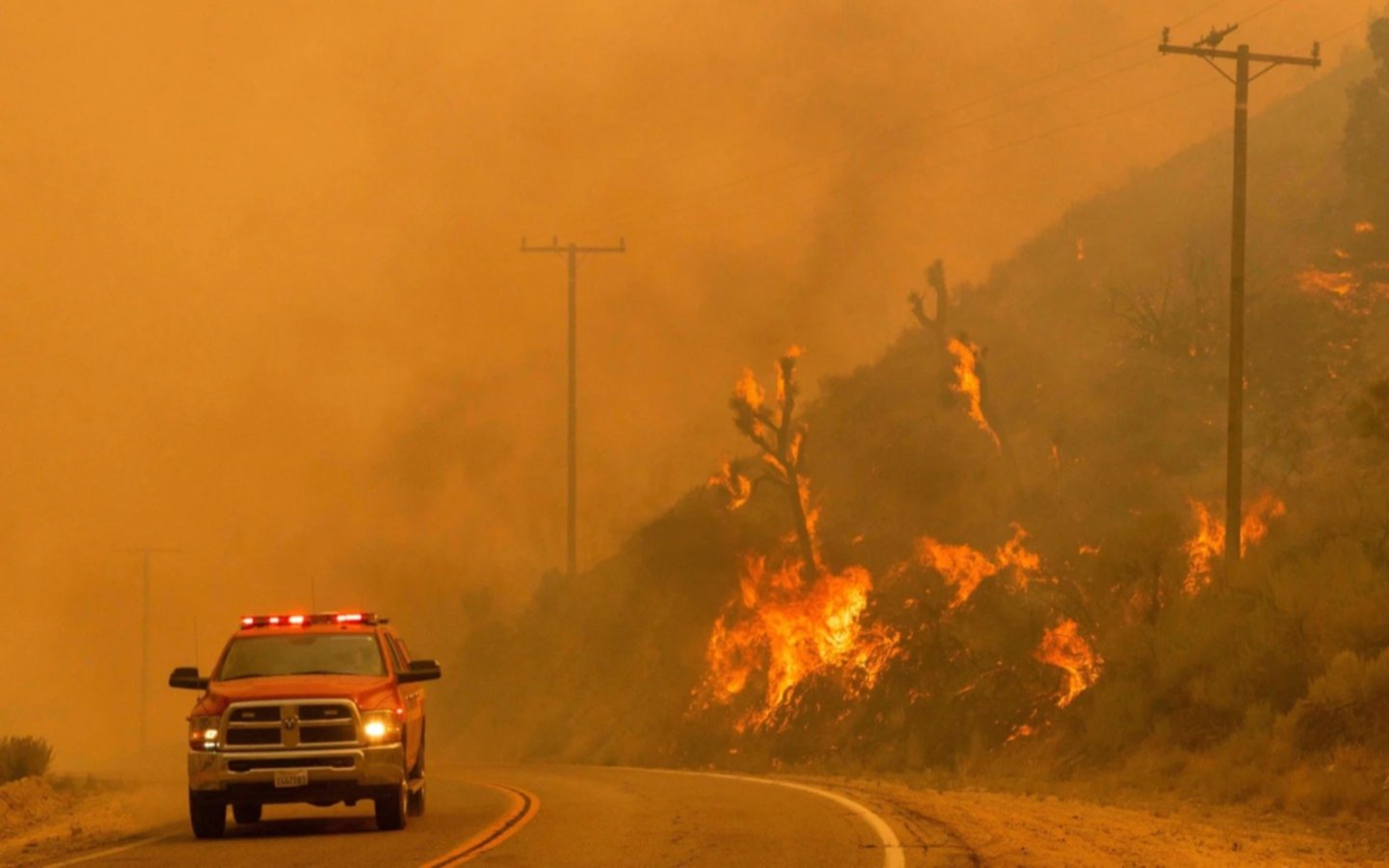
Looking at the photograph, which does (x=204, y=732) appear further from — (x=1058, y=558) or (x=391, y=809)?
(x=1058, y=558)

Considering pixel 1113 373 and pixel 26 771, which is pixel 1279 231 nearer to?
pixel 1113 373

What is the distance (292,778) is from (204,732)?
0.95m

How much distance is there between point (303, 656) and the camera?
19.4m

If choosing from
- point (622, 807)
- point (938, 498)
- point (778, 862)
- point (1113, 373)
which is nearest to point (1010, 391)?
point (1113, 373)

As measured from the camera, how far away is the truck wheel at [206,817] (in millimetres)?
17953

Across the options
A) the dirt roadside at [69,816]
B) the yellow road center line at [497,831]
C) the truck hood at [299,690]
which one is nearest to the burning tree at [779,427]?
the dirt roadside at [69,816]

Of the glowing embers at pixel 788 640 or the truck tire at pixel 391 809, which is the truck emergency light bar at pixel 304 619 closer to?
the truck tire at pixel 391 809

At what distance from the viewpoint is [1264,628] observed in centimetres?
2859

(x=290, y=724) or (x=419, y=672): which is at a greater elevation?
(x=419, y=672)

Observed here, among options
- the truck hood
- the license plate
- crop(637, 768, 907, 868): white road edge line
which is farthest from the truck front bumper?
crop(637, 768, 907, 868): white road edge line

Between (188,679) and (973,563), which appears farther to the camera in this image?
(973,563)

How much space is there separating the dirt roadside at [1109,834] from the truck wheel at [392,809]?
15.8 feet

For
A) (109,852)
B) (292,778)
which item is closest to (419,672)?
(292,778)

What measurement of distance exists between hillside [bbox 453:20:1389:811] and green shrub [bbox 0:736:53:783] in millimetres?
15821
